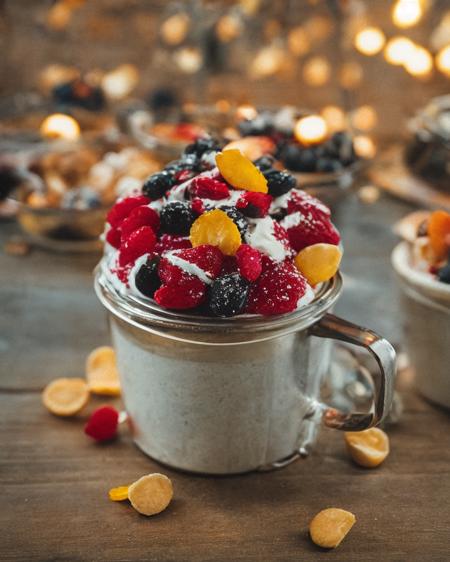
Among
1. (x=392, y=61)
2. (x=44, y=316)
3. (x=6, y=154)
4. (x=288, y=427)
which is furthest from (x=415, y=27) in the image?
(x=288, y=427)

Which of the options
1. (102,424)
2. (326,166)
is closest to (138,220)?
(102,424)

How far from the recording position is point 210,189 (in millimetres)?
800

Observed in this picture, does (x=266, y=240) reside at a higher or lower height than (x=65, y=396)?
higher

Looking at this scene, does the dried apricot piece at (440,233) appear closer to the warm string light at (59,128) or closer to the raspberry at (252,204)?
the raspberry at (252,204)

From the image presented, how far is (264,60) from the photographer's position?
222cm

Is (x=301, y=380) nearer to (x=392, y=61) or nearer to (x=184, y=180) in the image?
(x=184, y=180)

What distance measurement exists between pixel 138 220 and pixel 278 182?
0.18m

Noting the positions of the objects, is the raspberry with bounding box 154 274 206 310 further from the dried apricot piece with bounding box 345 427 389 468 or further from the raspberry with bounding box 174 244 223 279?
the dried apricot piece with bounding box 345 427 389 468

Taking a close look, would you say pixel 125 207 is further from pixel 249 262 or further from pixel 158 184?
pixel 249 262

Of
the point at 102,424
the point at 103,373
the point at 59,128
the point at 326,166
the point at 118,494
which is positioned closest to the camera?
the point at 118,494

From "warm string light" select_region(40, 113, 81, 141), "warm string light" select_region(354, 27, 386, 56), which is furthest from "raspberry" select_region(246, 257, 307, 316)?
"warm string light" select_region(354, 27, 386, 56)

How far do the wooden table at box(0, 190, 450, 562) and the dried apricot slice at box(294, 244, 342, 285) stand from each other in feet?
0.88

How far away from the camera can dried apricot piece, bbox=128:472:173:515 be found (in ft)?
2.57

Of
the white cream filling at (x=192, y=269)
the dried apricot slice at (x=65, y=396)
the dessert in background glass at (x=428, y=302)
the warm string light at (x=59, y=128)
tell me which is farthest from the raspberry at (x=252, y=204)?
the warm string light at (x=59, y=128)
